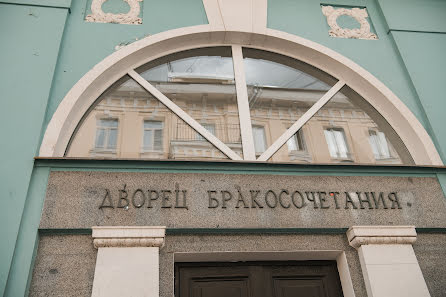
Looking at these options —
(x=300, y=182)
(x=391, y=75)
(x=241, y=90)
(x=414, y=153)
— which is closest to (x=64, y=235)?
(x=300, y=182)

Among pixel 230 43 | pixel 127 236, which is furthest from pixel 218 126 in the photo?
pixel 127 236

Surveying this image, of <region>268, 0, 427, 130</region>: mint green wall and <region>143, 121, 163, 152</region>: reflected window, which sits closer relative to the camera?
<region>143, 121, 163, 152</region>: reflected window

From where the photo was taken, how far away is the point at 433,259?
4977 mm

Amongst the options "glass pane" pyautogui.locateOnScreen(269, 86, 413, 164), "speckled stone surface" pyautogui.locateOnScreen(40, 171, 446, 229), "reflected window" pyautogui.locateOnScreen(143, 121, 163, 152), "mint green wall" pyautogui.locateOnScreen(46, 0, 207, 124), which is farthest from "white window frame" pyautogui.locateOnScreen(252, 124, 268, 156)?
"mint green wall" pyautogui.locateOnScreen(46, 0, 207, 124)

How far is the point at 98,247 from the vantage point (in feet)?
14.9

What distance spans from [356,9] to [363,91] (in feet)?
5.80

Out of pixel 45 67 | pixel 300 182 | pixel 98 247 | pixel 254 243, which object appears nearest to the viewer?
pixel 98 247

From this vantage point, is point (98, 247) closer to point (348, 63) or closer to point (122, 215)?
point (122, 215)

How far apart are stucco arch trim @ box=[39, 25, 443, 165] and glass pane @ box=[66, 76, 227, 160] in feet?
0.46

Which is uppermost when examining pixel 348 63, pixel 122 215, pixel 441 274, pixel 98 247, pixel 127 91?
pixel 348 63

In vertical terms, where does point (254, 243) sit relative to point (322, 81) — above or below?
below

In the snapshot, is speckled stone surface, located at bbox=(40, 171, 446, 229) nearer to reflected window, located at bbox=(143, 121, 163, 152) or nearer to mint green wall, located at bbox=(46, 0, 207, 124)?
reflected window, located at bbox=(143, 121, 163, 152)

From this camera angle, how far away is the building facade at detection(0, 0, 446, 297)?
4.66 m

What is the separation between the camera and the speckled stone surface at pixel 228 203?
478 centimetres
